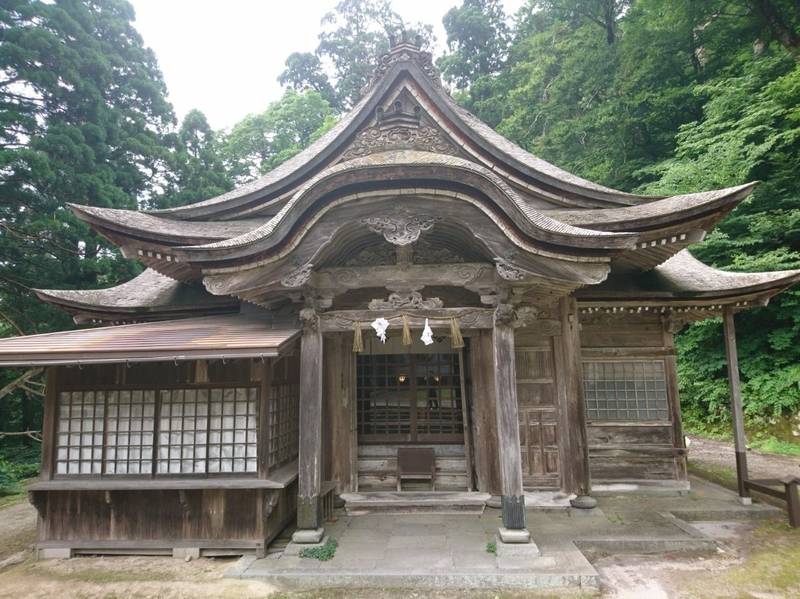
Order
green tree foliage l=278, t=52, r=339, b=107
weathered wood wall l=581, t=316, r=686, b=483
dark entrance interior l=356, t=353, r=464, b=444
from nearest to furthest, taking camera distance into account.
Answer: weathered wood wall l=581, t=316, r=686, b=483
dark entrance interior l=356, t=353, r=464, b=444
green tree foliage l=278, t=52, r=339, b=107

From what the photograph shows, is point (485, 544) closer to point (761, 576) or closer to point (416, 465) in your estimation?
point (416, 465)

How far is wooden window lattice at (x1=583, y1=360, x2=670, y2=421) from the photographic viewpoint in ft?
28.1

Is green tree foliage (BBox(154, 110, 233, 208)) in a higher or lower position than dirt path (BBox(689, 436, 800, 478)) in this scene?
higher

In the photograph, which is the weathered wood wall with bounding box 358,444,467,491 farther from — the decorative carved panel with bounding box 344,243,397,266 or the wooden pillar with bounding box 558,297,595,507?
the decorative carved panel with bounding box 344,243,397,266

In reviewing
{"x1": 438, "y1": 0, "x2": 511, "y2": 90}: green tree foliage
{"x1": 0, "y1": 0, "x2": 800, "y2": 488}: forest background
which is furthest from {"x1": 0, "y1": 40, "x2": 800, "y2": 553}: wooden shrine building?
{"x1": 438, "y1": 0, "x2": 511, "y2": 90}: green tree foliage

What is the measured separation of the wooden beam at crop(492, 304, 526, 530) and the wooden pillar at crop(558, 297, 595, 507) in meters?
2.04

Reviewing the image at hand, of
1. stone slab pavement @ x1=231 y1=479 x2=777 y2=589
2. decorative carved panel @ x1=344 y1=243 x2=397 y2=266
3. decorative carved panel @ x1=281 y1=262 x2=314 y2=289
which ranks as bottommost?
stone slab pavement @ x1=231 y1=479 x2=777 y2=589

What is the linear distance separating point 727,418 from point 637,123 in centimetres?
1233

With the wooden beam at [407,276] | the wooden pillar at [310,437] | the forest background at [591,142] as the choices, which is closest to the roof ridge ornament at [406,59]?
the wooden beam at [407,276]

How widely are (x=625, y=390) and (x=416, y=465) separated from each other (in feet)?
14.3

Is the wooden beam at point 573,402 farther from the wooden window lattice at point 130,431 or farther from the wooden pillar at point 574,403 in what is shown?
the wooden window lattice at point 130,431

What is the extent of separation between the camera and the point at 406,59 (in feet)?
26.0

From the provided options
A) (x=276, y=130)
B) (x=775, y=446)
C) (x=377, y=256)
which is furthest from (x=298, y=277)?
(x=276, y=130)

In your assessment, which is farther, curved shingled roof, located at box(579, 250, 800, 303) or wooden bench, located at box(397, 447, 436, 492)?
wooden bench, located at box(397, 447, 436, 492)
